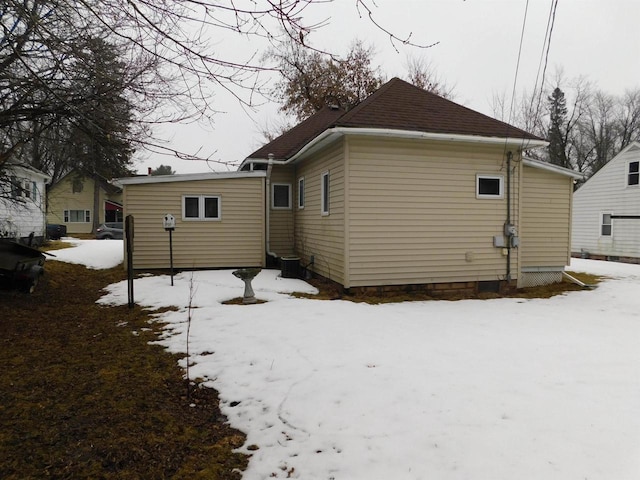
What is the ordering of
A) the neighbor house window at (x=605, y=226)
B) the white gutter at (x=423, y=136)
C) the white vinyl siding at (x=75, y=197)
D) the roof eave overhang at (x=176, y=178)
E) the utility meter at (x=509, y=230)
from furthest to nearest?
the white vinyl siding at (x=75, y=197) < the neighbor house window at (x=605, y=226) < the roof eave overhang at (x=176, y=178) < the utility meter at (x=509, y=230) < the white gutter at (x=423, y=136)

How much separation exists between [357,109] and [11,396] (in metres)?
7.63

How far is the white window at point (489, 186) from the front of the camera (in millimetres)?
9312

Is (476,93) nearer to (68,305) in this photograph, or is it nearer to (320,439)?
(68,305)

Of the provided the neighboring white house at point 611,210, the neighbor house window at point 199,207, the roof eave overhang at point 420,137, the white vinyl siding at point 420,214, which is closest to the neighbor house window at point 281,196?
the neighbor house window at point 199,207

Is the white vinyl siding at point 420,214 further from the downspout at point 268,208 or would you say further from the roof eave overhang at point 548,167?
the downspout at point 268,208

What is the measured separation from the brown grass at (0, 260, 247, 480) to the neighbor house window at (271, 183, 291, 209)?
24.6 feet

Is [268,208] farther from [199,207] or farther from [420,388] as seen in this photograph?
[420,388]

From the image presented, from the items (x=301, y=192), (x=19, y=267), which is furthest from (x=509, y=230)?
(x=19, y=267)

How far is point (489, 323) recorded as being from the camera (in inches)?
263

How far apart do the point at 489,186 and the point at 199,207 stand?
779 centimetres

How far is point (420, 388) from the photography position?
151 inches

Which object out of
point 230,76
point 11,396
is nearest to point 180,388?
point 11,396

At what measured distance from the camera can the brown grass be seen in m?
2.71

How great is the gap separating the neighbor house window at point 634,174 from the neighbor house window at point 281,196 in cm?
1445
